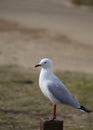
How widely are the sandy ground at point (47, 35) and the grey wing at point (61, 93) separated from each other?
6626 mm

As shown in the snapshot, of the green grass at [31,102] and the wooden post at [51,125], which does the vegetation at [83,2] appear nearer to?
the green grass at [31,102]

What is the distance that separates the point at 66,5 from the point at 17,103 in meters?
19.3

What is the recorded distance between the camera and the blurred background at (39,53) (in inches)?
337

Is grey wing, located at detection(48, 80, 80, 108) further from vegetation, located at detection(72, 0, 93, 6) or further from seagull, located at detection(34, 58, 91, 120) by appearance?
vegetation, located at detection(72, 0, 93, 6)

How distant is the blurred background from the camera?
28.1 ft

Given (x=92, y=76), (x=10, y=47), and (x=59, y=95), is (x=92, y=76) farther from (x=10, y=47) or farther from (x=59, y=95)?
(x=59, y=95)

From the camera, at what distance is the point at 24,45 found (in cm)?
1597

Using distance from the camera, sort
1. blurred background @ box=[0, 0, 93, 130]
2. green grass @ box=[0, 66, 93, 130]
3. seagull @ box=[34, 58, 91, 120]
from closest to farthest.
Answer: seagull @ box=[34, 58, 91, 120]
green grass @ box=[0, 66, 93, 130]
blurred background @ box=[0, 0, 93, 130]

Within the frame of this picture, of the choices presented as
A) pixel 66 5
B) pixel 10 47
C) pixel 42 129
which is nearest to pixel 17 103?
pixel 42 129

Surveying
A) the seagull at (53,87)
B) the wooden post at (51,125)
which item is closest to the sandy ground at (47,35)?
the seagull at (53,87)

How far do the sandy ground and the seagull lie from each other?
6623 mm

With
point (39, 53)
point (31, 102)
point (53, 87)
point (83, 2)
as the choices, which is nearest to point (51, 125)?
point (53, 87)

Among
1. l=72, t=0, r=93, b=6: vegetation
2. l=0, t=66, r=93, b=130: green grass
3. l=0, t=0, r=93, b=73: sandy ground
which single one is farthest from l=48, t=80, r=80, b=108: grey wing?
l=72, t=0, r=93, b=6: vegetation

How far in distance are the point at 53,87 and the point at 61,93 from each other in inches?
4.6
